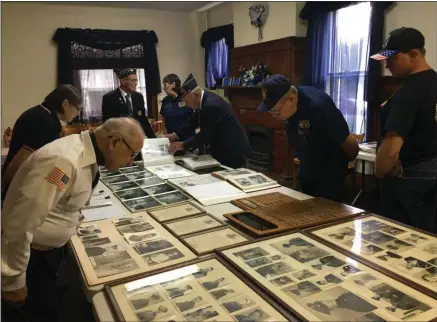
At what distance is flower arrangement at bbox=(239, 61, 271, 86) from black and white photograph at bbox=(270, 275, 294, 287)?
4.21 metres

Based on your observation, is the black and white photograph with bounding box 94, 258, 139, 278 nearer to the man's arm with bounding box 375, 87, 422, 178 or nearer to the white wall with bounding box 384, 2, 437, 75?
the man's arm with bounding box 375, 87, 422, 178

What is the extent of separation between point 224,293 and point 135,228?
0.62 meters

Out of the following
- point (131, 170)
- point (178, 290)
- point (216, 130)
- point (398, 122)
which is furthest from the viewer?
point (216, 130)

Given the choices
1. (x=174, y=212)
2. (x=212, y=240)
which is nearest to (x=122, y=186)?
(x=174, y=212)

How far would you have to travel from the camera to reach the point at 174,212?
171 centimetres

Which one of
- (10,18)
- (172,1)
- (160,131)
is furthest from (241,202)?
(10,18)

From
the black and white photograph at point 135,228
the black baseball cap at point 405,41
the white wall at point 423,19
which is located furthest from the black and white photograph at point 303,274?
the white wall at point 423,19

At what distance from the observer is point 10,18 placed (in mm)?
5703

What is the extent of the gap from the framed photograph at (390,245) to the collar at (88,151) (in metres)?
0.84

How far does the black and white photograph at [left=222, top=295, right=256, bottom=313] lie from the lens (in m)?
0.96

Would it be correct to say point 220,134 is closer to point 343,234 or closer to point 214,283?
point 343,234

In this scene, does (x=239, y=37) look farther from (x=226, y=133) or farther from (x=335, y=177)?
(x=335, y=177)

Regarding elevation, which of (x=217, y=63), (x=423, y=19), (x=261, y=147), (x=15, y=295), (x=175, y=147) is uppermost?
(x=423, y=19)

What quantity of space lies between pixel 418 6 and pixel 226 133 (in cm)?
227
